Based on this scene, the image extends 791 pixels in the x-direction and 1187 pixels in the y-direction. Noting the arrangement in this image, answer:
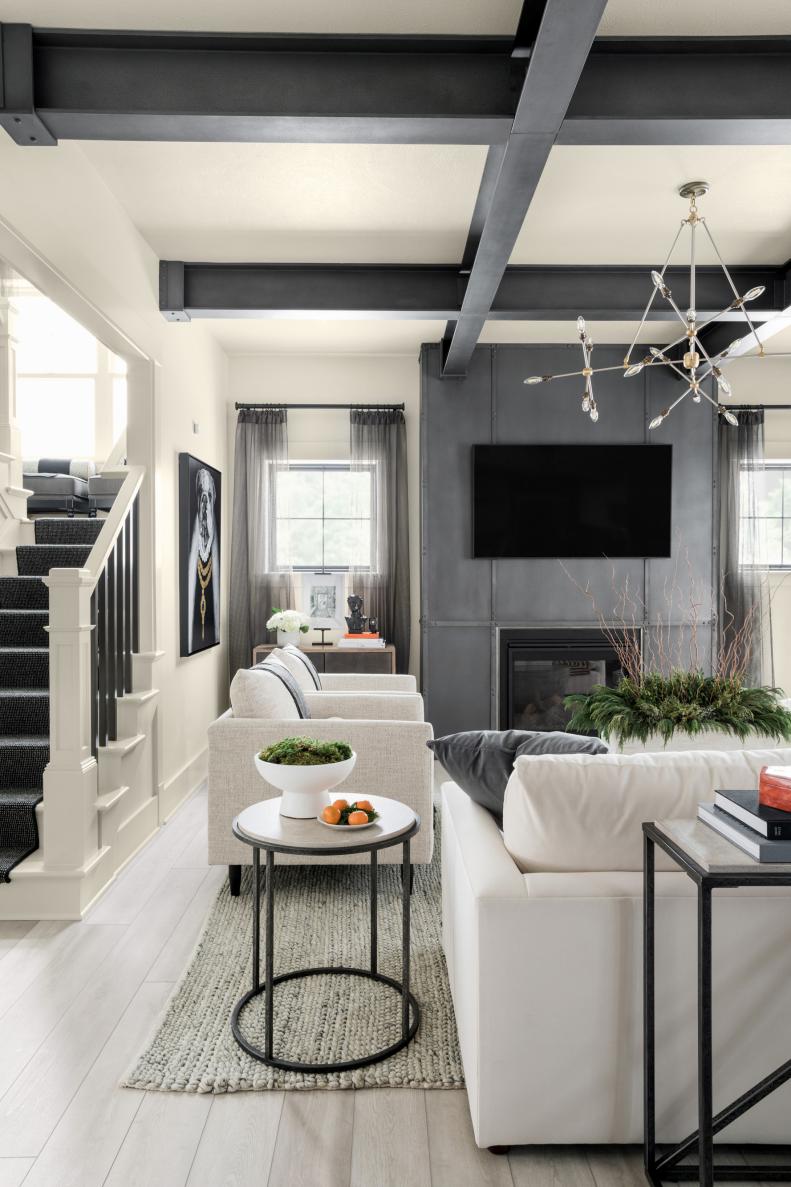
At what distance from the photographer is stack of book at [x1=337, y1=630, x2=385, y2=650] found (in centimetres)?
592

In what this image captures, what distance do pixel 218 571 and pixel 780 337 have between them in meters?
4.10

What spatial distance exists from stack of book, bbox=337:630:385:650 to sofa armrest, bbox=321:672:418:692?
988 mm

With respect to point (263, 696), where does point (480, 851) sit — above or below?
below

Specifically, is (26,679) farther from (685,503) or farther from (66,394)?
(685,503)

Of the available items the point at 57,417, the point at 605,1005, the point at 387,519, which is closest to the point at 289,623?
the point at 387,519

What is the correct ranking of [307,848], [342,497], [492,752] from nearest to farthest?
[307,848], [492,752], [342,497]

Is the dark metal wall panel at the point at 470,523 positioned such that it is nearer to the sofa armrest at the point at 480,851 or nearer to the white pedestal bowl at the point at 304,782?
the sofa armrest at the point at 480,851

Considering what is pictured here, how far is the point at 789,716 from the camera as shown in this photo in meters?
2.48

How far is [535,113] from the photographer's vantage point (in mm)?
2451

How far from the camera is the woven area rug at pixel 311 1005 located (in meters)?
2.09

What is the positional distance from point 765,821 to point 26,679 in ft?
10.7

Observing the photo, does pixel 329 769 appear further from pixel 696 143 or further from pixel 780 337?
pixel 780 337

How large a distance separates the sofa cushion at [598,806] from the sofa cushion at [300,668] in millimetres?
2521

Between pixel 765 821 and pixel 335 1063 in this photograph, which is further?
pixel 335 1063
